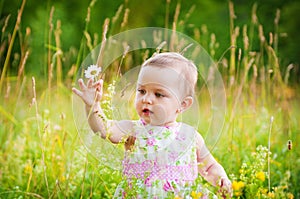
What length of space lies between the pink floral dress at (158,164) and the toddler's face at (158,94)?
5 centimetres

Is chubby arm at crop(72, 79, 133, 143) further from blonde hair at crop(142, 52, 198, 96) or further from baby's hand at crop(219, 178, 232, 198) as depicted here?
baby's hand at crop(219, 178, 232, 198)

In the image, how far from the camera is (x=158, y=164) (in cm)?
187

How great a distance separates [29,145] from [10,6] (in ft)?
29.3

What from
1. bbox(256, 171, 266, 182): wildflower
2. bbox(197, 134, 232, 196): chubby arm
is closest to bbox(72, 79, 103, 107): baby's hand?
bbox(197, 134, 232, 196): chubby arm

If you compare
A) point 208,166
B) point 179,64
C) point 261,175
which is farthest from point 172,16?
point 261,175

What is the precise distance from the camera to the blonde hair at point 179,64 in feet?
6.08

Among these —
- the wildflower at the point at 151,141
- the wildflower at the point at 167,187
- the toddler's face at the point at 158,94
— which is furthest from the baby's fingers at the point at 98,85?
the wildflower at the point at 167,187

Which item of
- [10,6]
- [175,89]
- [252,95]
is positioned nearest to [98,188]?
[175,89]

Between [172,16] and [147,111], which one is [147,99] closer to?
[147,111]

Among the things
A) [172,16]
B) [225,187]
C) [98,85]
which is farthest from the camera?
[172,16]

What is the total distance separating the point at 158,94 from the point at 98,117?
0.75 feet

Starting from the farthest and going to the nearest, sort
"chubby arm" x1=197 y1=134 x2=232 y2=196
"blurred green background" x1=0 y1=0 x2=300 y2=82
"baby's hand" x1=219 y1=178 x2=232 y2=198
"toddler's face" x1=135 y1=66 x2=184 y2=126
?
"blurred green background" x1=0 y1=0 x2=300 y2=82 < "chubby arm" x1=197 y1=134 x2=232 y2=196 < "toddler's face" x1=135 y1=66 x2=184 y2=126 < "baby's hand" x1=219 y1=178 x2=232 y2=198

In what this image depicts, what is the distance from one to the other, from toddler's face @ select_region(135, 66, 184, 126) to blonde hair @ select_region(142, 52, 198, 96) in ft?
0.06

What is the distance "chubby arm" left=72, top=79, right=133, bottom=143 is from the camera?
1.87 metres
